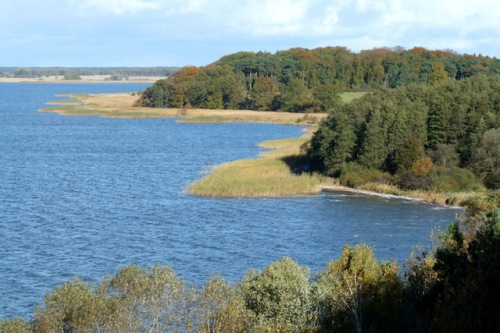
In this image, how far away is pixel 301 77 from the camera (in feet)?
554

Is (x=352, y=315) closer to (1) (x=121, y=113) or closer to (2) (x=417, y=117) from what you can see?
(2) (x=417, y=117)

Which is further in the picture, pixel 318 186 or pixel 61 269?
pixel 318 186

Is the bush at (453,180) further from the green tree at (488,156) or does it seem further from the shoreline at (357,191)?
the shoreline at (357,191)

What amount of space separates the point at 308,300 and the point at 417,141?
43.4 m

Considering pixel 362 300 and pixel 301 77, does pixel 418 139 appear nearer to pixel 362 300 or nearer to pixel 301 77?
pixel 362 300

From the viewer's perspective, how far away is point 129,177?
6881 cm

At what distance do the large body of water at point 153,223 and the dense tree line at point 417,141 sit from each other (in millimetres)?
5416

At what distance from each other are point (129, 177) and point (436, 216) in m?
28.7

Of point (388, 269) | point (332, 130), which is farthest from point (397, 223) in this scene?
point (388, 269)

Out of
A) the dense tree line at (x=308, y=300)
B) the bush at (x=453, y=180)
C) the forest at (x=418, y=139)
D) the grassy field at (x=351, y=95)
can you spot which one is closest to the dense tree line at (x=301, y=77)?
the grassy field at (x=351, y=95)

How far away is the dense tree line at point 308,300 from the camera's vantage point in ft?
67.0

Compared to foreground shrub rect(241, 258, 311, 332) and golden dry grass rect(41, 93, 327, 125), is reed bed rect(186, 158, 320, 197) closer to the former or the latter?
foreground shrub rect(241, 258, 311, 332)

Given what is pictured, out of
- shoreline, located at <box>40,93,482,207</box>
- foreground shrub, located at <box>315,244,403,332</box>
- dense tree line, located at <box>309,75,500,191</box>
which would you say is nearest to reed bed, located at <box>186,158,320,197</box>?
shoreline, located at <box>40,93,482,207</box>

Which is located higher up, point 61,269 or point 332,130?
point 332,130
